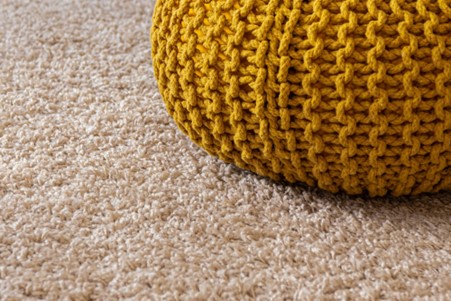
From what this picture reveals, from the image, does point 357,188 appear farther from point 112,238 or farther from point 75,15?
point 75,15

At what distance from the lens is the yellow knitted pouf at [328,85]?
0.85 m

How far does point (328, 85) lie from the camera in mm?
865

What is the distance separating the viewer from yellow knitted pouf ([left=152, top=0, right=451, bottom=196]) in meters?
0.85

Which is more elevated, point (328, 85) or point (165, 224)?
point (328, 85)

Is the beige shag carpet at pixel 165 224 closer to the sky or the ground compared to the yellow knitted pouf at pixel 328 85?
closer to the ground

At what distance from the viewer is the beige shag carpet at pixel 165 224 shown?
0.85 m

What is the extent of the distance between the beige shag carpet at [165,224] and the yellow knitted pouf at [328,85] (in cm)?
6

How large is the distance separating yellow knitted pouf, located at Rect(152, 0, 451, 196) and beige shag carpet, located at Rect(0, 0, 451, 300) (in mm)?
57

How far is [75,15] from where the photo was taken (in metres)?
1.65

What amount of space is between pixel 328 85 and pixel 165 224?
0.28 meters

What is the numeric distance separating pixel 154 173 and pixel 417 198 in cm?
37

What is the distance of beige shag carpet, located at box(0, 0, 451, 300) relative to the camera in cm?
85

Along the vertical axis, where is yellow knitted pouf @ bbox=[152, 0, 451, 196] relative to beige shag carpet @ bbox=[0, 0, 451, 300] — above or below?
above

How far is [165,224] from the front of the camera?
96cm
